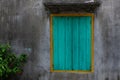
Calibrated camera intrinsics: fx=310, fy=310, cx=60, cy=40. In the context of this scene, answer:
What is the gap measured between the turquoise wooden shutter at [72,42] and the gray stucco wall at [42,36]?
0.25 meters

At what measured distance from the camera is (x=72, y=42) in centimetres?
1033

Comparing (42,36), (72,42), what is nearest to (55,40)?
(42,36)

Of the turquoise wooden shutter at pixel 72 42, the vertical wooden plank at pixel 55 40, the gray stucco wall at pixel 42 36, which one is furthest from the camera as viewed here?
the vertical wooden plank at pixel 55 40

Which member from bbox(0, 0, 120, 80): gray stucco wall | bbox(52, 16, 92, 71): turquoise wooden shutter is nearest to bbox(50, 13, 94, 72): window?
bbox(52, 16, 92, 71): turquoise wooden shutter

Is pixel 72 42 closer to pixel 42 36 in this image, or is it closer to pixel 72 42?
pixel 72 42

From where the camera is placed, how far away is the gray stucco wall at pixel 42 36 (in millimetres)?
10164

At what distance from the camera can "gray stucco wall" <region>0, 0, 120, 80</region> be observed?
10164 mm

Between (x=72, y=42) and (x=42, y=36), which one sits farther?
(x=42, y=36)

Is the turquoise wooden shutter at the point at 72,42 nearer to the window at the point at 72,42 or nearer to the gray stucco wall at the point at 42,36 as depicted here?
the window at the point at 72,42

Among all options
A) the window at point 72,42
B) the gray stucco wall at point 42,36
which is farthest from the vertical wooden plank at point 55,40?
the gray stucco wall at point 42,36

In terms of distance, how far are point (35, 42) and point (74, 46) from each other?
1.33 meters

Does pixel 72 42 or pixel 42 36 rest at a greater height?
pixel 42 36

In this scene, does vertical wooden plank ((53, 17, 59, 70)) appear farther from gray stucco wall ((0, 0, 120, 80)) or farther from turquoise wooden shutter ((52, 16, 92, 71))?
gray stucco wall ((0, 0, 120, 80))

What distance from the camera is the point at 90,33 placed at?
33.6ft
